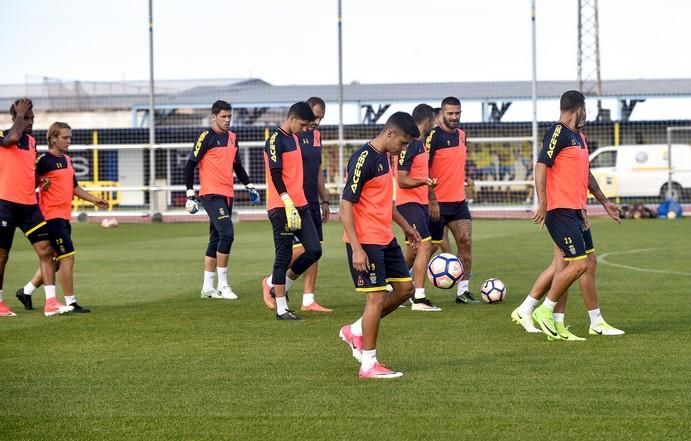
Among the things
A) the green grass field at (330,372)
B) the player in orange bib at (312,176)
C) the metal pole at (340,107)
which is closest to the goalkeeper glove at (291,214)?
the green grass field at (330,372)

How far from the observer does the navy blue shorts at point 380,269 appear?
805 centimetres

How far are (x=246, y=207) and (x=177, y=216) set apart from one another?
2.08 metres

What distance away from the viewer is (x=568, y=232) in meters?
9.58

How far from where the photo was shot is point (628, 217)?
30.5 metres

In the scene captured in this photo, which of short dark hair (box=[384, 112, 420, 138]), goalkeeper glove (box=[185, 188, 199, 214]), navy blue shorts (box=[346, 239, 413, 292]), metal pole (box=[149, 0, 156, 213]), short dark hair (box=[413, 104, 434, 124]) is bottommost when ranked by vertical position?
navy blue shorts (box=[346, 239, 413, 292])

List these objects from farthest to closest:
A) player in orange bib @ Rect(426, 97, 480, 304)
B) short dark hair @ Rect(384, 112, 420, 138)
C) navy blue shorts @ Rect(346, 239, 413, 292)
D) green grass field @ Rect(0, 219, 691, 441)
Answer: player in orange bib @ Rect(426, 97, 480, 304) → navy blue shorts @ Rect(346, 239, 413, 292) → short dark hair @ Rect(384, 112, 420, 138) → green grass field @ Rect(0, 219, 691, 441)

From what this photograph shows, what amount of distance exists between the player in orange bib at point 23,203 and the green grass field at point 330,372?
17.9 inches

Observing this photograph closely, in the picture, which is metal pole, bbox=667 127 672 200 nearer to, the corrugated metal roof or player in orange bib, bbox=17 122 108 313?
the corrugated metal roof

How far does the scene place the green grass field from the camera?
6.35 m

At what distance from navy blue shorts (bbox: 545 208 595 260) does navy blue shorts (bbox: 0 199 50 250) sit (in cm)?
547

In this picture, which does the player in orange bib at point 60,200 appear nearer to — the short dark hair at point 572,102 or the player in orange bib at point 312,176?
the player in orange bib at point 312,176

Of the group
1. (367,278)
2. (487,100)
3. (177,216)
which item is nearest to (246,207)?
(177,216)

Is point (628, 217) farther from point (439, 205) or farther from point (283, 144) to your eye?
point (283, 144)

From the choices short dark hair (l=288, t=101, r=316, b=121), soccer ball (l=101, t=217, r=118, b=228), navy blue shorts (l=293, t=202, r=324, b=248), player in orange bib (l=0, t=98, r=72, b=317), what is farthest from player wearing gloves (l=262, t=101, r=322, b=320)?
soccer ball (l=101, t=217, r=118, b=228)
